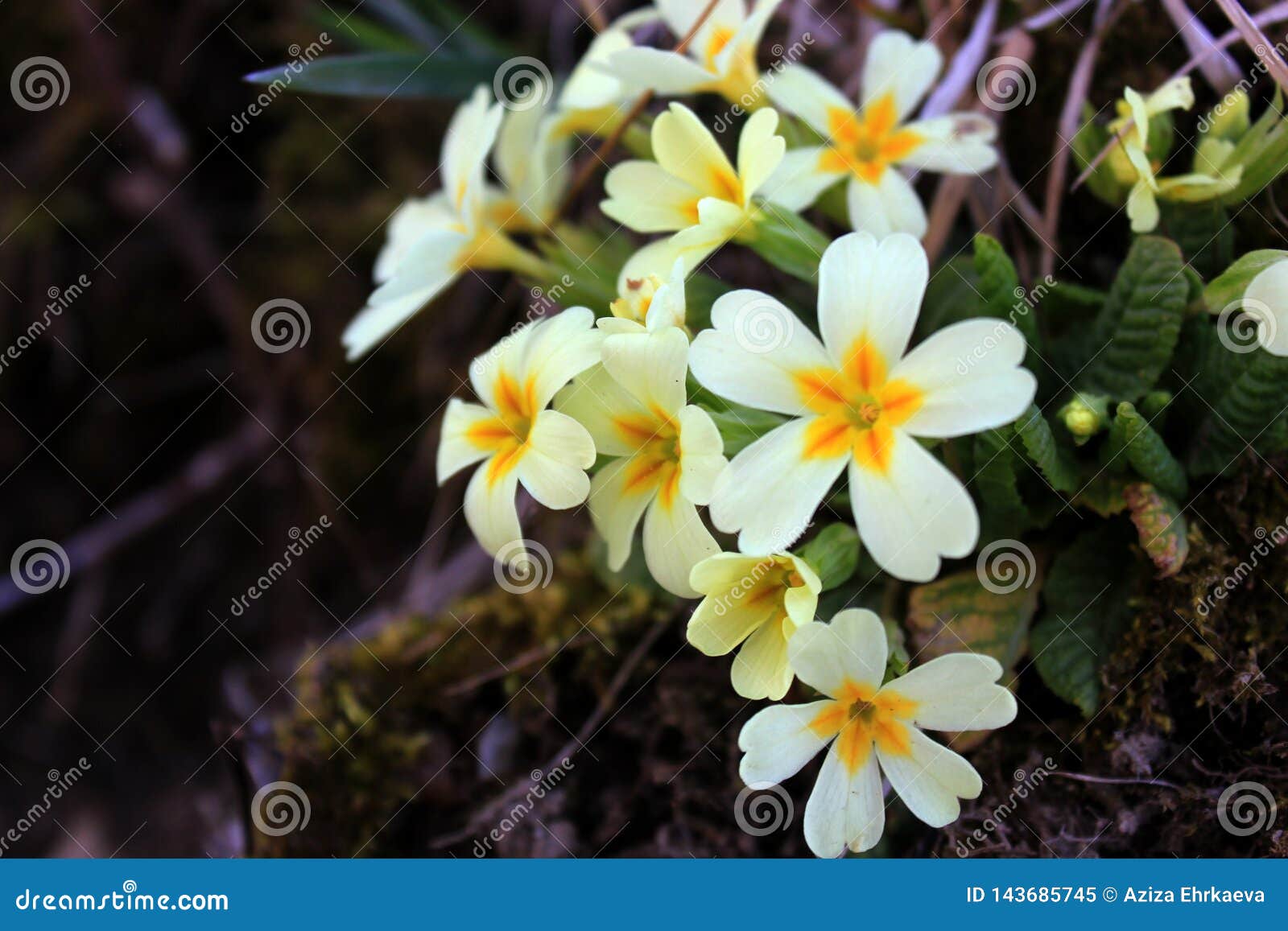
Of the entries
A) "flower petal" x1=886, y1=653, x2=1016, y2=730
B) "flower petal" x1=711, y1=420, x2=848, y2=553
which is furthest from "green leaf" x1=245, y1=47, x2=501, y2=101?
"flower petal" x1=886, y1=653, x2=1016, y2=730

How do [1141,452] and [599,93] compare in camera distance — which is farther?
[599,93]

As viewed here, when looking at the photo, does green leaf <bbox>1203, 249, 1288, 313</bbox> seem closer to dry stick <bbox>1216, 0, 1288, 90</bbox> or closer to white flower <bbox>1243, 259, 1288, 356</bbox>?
white flower <bbox>1243, 259, 1288, 356</bbox>

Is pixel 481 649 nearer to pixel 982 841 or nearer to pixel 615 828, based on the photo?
pixel 615 828

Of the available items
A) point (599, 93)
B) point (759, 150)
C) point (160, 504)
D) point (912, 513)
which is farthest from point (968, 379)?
point (160, 504)

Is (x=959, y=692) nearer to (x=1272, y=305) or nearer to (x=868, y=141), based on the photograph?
(x=1272, y=305)

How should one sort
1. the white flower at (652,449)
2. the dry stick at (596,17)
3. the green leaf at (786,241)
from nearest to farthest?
the white flower at (652,449)
the green leaf at (786,241)
the dry stick at (596,17)

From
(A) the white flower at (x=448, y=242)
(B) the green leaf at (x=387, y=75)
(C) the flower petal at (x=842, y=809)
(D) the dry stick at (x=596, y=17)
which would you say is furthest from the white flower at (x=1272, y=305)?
(B) the green leaf at (x=387, y=75)

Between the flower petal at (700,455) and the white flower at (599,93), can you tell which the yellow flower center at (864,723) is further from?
the white flower at (599,93)

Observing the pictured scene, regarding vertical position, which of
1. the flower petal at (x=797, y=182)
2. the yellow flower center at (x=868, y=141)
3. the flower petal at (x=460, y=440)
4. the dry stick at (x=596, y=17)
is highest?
the dry stick at (x=596, y=17)
